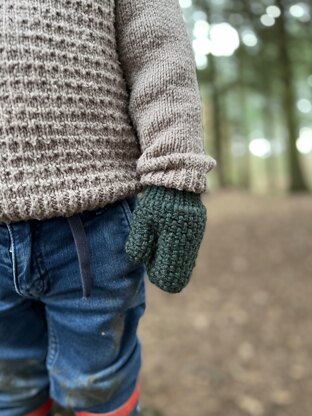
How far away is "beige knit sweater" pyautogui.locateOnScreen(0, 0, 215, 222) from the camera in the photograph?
107cm

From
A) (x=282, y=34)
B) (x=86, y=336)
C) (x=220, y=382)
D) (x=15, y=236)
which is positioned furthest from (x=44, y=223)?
(x=282, y=34)

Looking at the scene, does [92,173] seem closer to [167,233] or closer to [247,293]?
[167,233]

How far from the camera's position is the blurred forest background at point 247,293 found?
3.31 m

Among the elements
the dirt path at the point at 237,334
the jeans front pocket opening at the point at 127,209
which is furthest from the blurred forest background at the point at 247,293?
the jeans front pocket opening at the point at 127,209

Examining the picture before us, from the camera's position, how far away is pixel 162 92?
1.16m

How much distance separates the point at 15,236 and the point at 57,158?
218 mm

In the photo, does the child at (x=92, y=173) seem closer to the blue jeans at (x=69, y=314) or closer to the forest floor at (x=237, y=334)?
the blue jeans at (x=69, y=314)

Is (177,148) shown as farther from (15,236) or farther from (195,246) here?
(15,236)

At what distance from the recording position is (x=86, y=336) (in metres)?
1.24

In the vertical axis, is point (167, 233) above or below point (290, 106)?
above

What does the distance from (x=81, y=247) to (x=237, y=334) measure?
3.36 meters

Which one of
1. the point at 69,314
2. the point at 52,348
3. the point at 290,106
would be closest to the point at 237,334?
the point at 52,348

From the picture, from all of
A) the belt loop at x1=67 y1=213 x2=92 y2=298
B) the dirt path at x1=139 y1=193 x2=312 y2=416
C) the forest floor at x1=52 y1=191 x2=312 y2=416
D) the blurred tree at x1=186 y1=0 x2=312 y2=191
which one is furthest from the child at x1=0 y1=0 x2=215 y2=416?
the blurred tree at x1=186 y1=0 x2=312 y2=191

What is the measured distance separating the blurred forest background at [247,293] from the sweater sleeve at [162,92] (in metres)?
0.26
